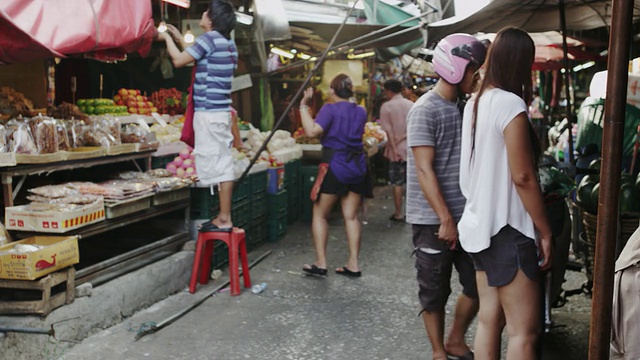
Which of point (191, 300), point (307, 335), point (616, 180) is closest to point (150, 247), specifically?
point (191, 300)

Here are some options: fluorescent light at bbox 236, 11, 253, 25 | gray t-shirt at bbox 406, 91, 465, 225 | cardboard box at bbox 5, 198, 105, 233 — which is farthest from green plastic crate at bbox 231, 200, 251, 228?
gray t-shirt at bbox 406, 91, 465, 225

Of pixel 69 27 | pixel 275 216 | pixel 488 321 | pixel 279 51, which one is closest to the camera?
pixel 488 321

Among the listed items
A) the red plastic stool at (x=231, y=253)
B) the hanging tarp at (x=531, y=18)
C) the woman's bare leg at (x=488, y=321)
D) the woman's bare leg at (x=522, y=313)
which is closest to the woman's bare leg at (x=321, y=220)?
the red plastic stool at (x=231, y=253)

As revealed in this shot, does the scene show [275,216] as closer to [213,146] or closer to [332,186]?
[332,186]

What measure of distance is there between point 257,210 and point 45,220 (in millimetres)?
3664

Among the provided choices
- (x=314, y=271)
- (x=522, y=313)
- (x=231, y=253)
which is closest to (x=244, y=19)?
(x=314, y=271)

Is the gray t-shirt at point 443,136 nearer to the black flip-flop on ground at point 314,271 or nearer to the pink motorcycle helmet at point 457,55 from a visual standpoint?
the pink motorcycle helmet at point 457,55

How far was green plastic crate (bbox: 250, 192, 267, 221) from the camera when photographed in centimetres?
855

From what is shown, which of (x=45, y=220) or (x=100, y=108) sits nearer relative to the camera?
(x=45, y=220)

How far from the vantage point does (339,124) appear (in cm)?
721

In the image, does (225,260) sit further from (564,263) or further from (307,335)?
(564,263)

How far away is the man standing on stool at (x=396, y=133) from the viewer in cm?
1070

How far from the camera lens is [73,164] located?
608 centimetres

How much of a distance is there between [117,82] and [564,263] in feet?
27.4
